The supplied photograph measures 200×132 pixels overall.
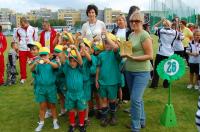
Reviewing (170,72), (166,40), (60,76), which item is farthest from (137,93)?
(166,40)

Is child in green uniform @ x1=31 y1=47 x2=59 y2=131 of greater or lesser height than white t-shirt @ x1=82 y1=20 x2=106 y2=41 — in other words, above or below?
below

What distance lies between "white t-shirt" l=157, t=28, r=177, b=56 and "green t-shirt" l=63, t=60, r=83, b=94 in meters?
3.63

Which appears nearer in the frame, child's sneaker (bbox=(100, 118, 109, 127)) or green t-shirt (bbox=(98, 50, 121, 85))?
green t-shirt (bbox=(98, 50, 121, 85))

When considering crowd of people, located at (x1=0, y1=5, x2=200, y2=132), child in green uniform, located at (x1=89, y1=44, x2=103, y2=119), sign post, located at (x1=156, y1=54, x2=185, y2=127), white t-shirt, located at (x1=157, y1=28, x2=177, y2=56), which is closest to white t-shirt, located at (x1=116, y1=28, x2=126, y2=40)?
crowd of people, located at (x1=0, y1=5, x2=200, y2=132)

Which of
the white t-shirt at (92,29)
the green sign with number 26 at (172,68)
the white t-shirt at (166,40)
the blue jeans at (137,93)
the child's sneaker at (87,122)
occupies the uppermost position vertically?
the white t-shirt at (92,29)

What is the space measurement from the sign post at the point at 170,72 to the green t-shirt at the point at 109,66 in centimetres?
80

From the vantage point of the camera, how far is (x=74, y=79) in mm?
5137

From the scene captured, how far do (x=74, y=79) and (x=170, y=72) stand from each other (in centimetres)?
175

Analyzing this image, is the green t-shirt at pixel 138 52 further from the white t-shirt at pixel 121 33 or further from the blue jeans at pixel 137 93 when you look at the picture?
the white t-shirt at pixel 121 33

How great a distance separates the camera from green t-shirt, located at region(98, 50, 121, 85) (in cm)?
542

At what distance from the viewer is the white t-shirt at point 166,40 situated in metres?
8.09

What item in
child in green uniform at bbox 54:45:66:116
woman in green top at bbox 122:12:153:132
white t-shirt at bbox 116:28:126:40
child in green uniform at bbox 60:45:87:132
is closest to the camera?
woman in green top at bbox 122:12:153:132

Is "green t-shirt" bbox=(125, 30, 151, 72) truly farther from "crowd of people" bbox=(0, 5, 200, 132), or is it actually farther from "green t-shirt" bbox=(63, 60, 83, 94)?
"green t-shirt" bbox=(63, 60, 83, 94)

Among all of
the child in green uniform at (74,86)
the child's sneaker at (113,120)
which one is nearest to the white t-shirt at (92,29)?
the child in green uniform at (74,86)
